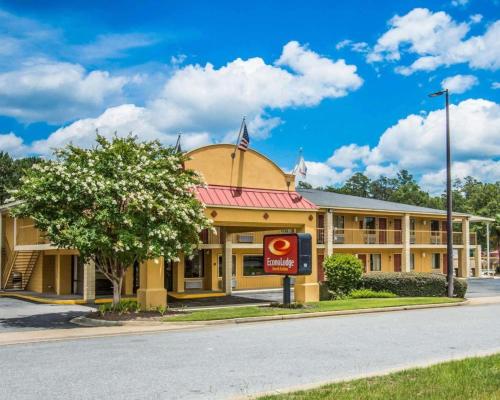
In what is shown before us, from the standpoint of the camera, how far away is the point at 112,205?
18375mm

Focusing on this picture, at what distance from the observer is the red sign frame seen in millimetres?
23062

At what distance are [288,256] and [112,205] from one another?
26.2 ft

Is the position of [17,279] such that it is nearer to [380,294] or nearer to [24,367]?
[380,294]

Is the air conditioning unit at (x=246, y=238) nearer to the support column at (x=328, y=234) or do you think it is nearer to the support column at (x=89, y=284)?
the support column at (x=328, y=234)

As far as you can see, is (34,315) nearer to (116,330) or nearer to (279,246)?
(116,330)


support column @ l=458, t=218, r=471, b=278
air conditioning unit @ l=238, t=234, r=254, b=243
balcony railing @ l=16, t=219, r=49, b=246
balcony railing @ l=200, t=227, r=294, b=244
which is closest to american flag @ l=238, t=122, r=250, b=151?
balcony railing @ l=200, t=227, r=294, b=244

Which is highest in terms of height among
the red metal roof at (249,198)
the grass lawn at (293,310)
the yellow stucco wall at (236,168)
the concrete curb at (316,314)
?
the yellow stucco wall at (236,168)

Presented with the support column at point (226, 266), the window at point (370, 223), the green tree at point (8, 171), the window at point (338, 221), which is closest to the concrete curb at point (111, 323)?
the support column at point (226, 266)

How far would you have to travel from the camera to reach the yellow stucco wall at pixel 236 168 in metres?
23.3

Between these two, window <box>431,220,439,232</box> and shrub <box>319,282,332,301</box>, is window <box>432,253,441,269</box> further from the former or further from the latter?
shrub <box>319,282,332,301</box>

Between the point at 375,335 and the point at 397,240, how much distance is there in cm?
3167

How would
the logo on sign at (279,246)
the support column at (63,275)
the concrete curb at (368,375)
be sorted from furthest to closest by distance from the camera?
the support column at (63,275), the logo on sign at (279,246), the concrete curb at (368,375)

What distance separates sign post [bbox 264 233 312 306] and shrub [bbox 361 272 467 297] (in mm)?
6204

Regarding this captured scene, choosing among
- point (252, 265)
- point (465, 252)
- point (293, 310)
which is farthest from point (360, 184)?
point (293, 310)
